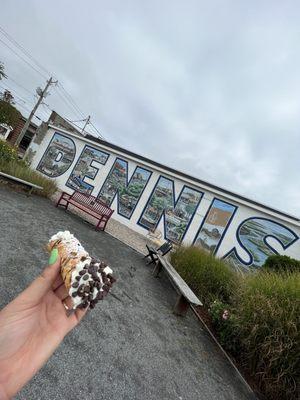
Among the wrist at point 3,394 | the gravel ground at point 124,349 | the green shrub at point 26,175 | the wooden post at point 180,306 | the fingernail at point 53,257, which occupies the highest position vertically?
the fingernail at point 53,257

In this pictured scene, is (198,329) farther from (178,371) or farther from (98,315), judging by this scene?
(98,315)

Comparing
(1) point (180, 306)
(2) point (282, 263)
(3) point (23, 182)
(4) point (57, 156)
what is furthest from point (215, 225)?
(4) point (57, 156)

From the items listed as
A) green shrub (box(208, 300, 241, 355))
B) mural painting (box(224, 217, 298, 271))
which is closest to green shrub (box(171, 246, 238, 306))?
green shrub (box(208, 300, 241, 355))

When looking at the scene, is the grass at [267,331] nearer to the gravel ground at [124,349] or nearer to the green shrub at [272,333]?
the green shrub at [272,333]

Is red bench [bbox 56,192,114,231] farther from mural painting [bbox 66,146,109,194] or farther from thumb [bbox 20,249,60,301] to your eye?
thumb [bbox 20,249,60,301]

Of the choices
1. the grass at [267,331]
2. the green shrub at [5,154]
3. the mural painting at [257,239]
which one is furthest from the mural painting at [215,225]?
→ the green shrub at [5,154]
